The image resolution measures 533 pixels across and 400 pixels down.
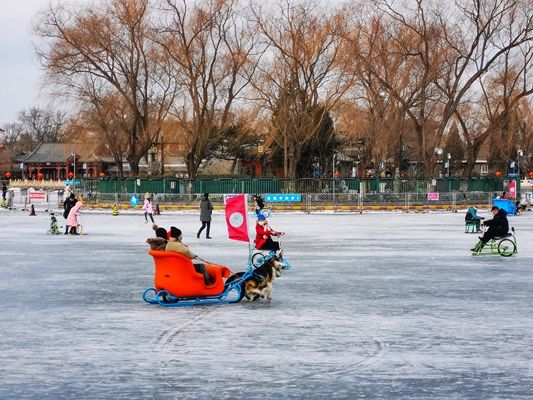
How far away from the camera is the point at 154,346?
999 cm

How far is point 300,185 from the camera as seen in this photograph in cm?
5594

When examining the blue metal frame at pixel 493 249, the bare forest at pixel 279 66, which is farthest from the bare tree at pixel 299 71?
the blue metal frame at pixel 493 249

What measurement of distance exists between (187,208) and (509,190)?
1953 cm

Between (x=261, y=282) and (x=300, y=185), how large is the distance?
42.4m

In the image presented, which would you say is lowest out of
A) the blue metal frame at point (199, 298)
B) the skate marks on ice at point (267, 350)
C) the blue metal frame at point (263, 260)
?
the skate marks on ice at point (267, 350)

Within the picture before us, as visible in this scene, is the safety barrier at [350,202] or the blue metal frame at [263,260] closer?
the blue metal frame at [263,260]

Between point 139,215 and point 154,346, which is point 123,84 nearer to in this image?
point 139,215

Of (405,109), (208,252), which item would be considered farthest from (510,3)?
(208,252)

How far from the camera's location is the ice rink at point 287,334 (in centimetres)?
805

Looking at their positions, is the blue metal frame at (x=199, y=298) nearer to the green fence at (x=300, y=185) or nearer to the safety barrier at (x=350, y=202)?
the safety barrier at (x=350, y=202)

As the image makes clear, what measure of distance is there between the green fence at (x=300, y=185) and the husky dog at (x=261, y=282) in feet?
134

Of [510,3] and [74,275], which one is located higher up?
[510,3]

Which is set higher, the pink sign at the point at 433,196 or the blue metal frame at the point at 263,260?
the pink sign at the point at 433,196

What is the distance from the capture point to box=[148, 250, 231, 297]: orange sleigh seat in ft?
43.1
